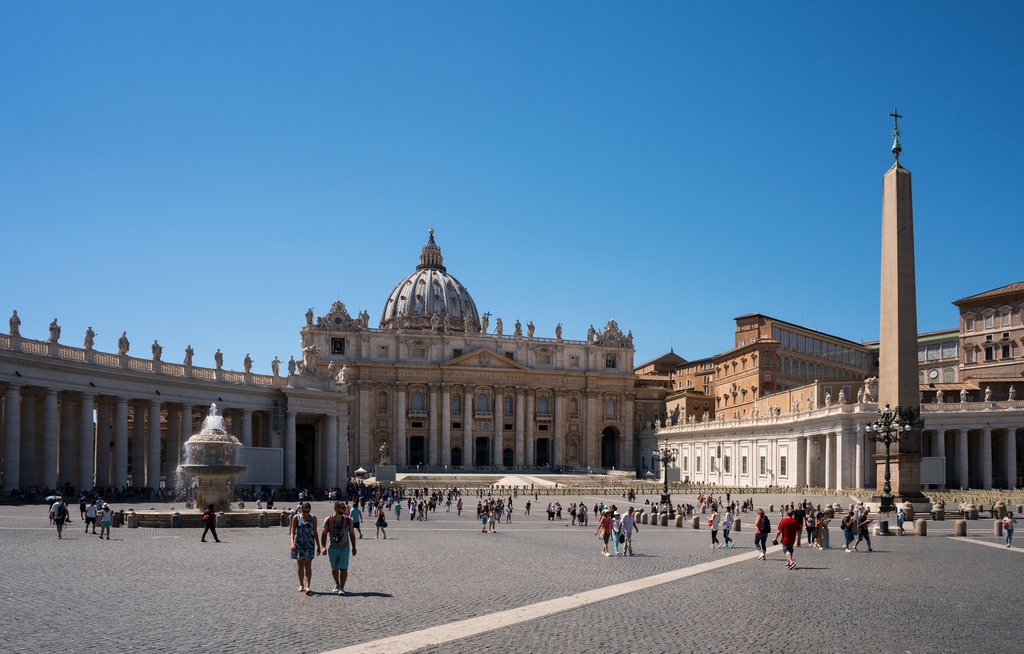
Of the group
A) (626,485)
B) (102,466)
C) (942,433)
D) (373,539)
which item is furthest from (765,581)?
(626,485)

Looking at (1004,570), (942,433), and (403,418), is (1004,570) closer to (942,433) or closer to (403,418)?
(942,433)

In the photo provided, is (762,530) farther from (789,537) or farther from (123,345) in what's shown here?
(123,345)

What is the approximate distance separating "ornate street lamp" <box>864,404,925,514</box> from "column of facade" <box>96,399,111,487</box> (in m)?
33.0

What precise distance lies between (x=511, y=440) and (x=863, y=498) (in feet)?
203

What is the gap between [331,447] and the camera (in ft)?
185

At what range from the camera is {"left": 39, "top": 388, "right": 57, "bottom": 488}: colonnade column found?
1556 inches

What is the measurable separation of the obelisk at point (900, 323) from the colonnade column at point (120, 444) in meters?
33.3

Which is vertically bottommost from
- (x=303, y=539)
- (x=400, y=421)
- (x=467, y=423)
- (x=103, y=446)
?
(x=467, y=423)

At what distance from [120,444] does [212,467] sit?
65.8 ft

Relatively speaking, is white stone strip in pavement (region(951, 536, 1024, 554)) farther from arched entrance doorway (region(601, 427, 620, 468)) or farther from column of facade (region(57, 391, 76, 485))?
arched entrance doorway (region(601, 427, 620, 468))

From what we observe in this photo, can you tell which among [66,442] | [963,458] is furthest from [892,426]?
[66,442]

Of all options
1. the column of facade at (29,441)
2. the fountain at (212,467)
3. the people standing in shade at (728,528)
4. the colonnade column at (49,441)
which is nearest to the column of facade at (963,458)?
the people standing in shade at (728,528)

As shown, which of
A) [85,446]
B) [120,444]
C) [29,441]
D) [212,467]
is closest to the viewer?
[212,467]

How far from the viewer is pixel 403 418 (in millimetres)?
98125
